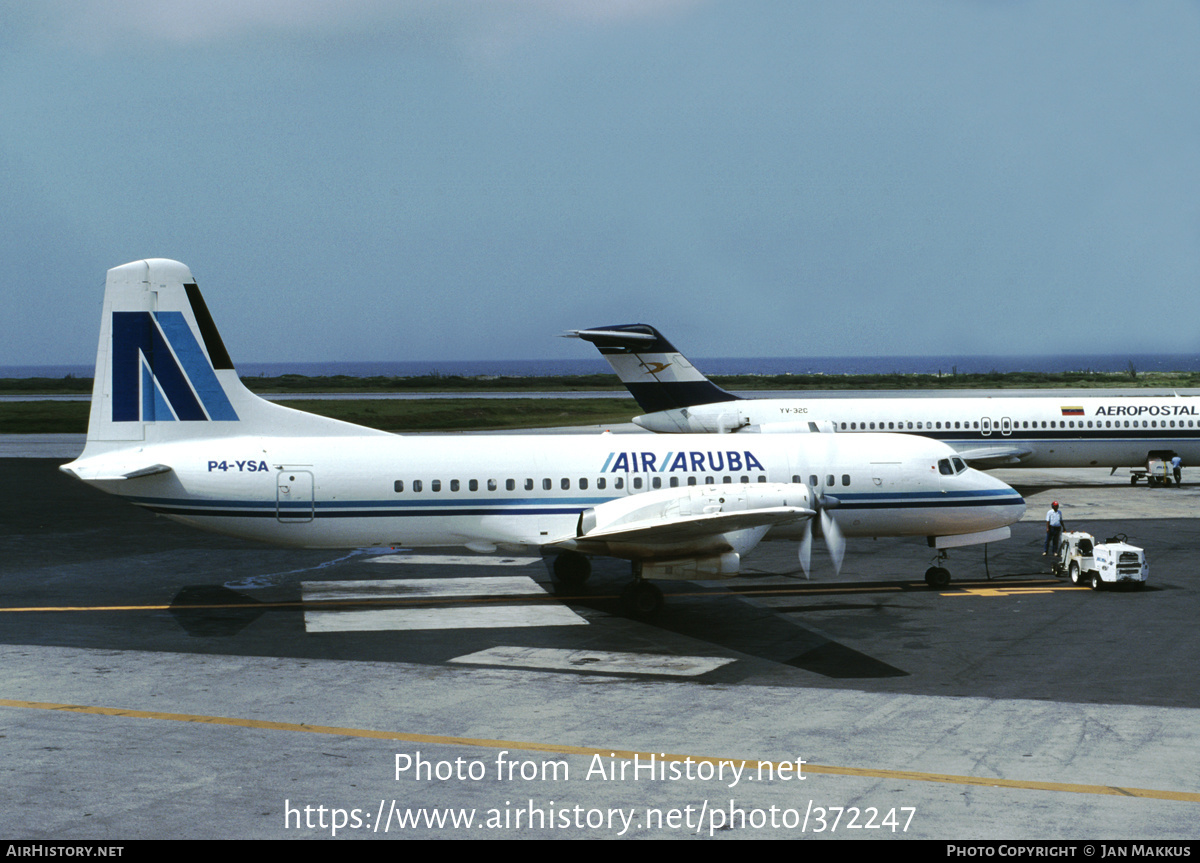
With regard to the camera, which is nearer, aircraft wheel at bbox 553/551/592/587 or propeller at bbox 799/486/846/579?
propeller at bbox 799/486/846/579

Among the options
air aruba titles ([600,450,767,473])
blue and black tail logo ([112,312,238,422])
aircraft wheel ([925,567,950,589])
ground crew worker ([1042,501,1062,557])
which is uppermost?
blue and black tail logo ([112,312,238,422])

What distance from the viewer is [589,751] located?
1443cm

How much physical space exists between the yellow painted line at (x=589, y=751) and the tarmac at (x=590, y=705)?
0.05 metres

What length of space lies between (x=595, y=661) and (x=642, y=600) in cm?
380

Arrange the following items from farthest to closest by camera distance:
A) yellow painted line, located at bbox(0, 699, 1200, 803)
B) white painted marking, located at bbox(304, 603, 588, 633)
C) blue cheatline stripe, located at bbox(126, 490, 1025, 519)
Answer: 1. blue cheatline stripe, located at bbox(126, 490, 1025, 519)
2. white painted marking, located at bbox(304, 603, 588, 633)
3. yellow painted line, located at bbox(0, 699, 1200, 803)

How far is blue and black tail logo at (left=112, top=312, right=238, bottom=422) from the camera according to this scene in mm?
24047

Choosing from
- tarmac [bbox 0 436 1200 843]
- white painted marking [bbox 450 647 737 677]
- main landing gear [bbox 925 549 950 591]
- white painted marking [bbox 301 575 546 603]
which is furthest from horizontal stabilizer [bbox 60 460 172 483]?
main landing gear [bbox 925 549 950 591]

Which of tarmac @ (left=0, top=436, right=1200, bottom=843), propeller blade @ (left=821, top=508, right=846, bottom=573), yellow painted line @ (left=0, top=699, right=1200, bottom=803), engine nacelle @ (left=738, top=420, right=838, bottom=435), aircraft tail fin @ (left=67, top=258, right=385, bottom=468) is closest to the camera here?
→ tarmac @ (left=0, top=436, right=1200, bottom=843)

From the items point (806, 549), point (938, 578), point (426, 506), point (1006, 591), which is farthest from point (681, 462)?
point (1006, 591)

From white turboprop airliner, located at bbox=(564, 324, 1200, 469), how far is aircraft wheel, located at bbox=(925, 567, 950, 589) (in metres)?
18.4

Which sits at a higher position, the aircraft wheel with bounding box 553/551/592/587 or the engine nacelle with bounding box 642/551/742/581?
the engine nacelle with bounding box 642/551/742/581

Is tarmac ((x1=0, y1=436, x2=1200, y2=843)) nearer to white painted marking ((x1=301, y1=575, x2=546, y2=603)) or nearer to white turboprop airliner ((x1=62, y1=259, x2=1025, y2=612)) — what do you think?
white painted marking ((x1=301, y1=575, x2=546, y2=603))

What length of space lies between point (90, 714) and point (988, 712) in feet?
44.4
